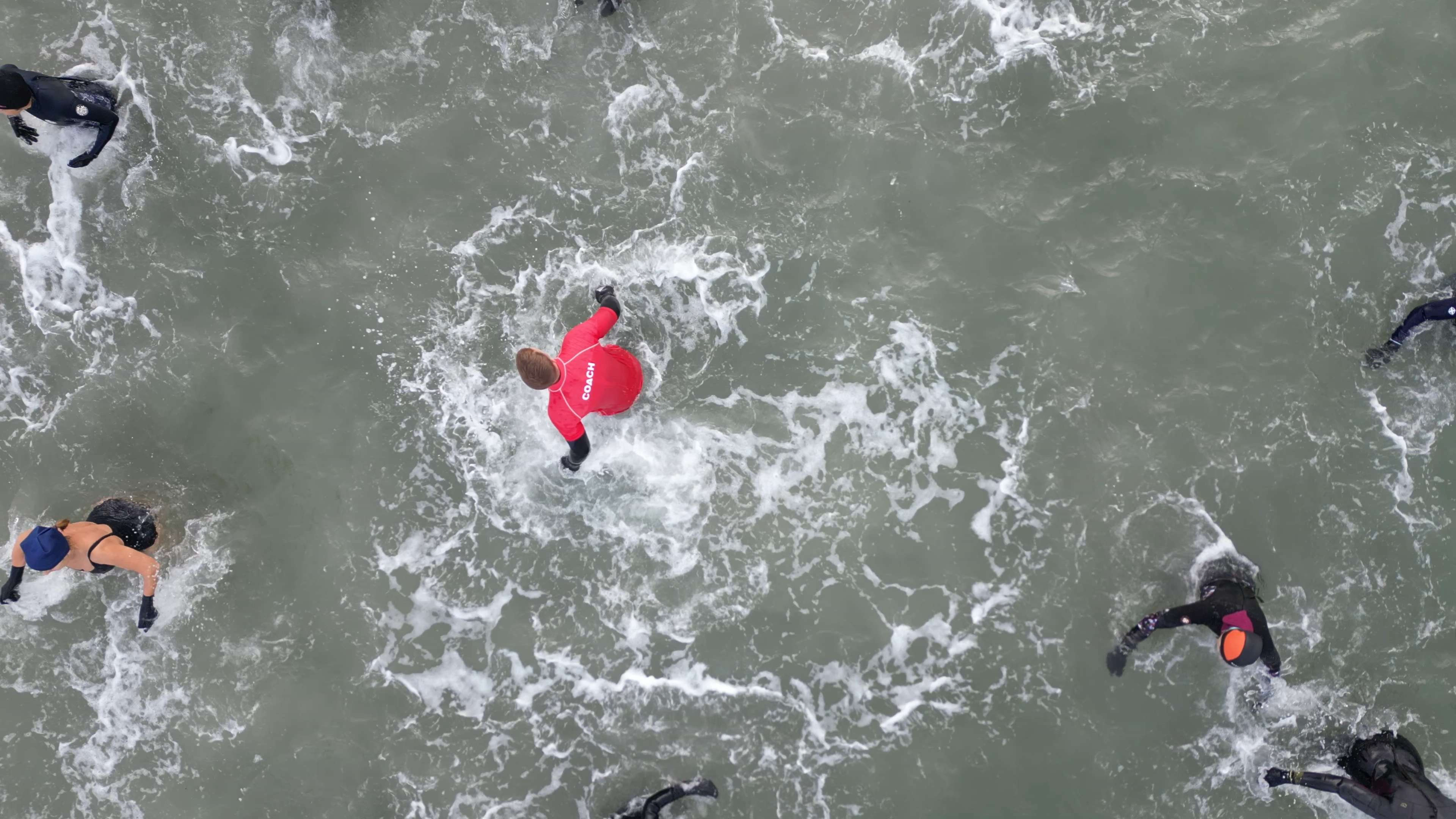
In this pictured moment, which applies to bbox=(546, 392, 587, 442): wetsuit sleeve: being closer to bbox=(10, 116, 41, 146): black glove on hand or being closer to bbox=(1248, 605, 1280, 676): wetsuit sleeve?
bbox=(1248, 605, 1280, 676): wetsuit sleeve

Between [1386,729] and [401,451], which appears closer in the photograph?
[1386,729]

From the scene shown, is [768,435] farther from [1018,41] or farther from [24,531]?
[24,531]

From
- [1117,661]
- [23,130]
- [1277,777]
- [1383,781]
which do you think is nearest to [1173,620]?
[1117,661]

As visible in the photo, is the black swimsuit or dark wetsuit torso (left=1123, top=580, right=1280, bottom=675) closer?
dark wetsuit torso (left=1123, top=580, right=1280, bottom=675)

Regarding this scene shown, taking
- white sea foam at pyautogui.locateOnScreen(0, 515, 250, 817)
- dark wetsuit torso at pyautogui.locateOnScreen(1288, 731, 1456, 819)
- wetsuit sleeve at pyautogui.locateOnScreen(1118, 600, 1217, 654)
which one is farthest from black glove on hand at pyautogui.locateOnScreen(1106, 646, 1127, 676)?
white sea foam at pyautogui.locateOnScreen(0, 515, 250, 817)

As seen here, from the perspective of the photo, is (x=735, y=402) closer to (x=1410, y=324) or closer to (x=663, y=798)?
(x=663, y=798)

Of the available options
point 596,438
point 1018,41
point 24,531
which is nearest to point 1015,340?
point 1018,41
